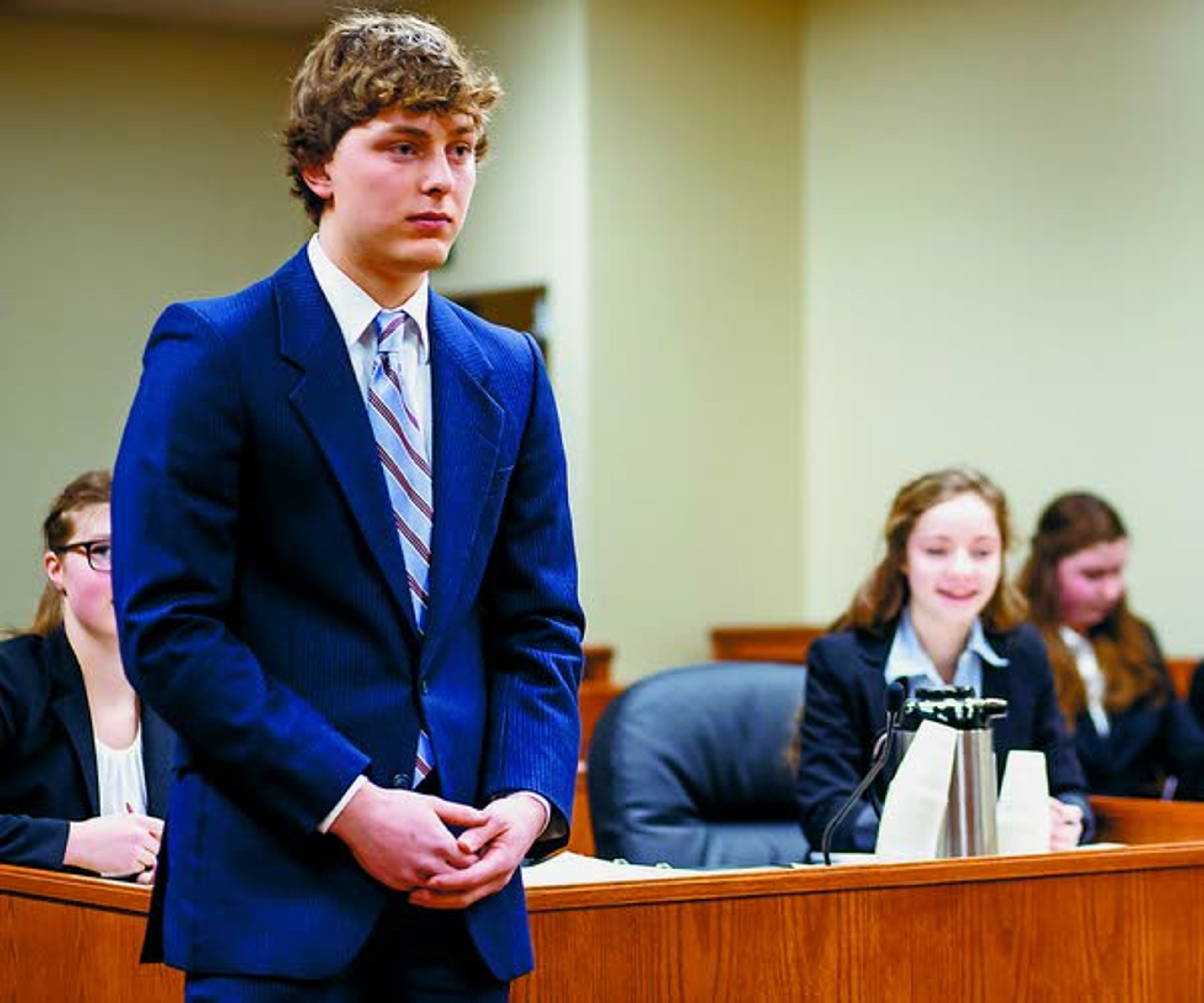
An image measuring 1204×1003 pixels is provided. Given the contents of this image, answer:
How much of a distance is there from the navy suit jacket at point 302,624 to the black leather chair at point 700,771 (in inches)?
83.3

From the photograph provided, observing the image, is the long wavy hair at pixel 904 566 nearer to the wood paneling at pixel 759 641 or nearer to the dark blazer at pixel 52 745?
the dark blazer at pixel 52 745

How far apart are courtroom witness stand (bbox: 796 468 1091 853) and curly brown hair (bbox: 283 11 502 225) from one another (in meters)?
2.02

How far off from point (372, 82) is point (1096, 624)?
4101 millimetres

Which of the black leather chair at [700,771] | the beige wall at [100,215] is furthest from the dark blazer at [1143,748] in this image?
the beige wall at [100,215]

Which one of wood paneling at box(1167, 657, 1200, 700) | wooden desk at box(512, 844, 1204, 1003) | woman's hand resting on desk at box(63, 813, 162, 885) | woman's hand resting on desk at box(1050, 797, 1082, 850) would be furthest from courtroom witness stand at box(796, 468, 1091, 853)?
wood paneling at box(1167, 657, 1200, 700)

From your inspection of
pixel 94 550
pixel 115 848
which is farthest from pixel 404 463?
pixel 94 550

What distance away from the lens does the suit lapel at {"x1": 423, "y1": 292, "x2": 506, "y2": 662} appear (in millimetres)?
2041

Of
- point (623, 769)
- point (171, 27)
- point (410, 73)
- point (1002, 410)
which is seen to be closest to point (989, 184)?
point (1002, 410)

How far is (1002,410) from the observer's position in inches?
312

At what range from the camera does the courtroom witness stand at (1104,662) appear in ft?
17.7

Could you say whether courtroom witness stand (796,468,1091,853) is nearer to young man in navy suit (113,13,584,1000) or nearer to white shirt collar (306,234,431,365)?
young man in navy suit (113,13,584,1000)

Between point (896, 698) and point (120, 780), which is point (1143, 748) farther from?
point (120, 780)

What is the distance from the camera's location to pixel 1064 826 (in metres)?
3.62

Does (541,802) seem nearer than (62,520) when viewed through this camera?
Yes
